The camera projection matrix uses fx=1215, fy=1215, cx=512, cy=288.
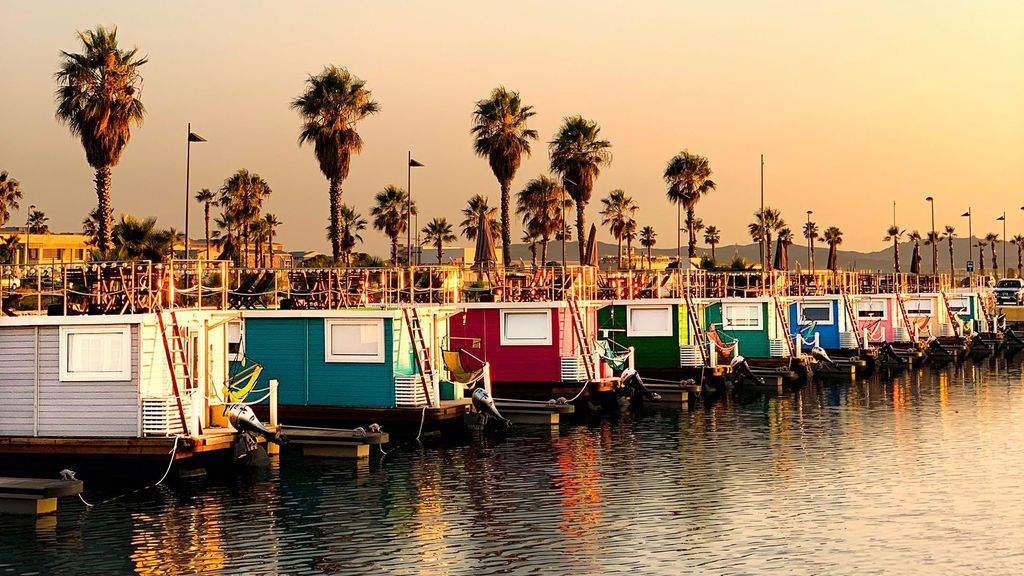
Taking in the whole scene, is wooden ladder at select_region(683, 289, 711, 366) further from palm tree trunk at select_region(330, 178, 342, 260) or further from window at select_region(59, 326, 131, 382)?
window at select_region(59, 326, 131, 382)

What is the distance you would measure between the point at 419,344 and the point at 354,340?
187cm

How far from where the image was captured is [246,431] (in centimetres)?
2916

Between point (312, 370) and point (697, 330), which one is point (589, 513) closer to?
point (312, 370)

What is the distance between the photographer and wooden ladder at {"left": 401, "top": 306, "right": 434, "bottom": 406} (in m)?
34.8

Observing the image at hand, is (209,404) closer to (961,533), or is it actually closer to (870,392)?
(961,533)

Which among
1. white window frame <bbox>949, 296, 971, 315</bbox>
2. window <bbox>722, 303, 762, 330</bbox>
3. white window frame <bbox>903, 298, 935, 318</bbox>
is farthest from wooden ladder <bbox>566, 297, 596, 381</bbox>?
white window frame <bbox>949, 296, 971, 315</bbox>

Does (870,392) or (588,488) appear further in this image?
(870,392)

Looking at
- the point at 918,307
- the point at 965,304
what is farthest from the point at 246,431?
the point at 965,304

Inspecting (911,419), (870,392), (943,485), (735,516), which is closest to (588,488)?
(735,516)

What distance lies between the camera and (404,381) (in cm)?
3462

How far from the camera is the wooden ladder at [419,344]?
114 ft

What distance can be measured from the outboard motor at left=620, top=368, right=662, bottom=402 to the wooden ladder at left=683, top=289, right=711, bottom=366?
16.9ft

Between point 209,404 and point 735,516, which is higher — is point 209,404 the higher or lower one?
the higher one

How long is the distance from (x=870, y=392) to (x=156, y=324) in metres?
35.6
